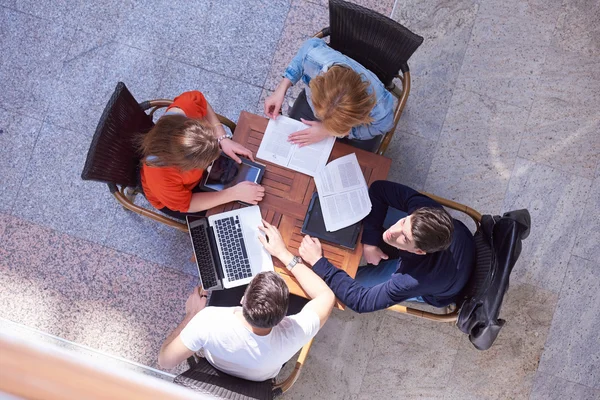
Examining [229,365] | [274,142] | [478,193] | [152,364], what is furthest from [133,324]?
[478,193]

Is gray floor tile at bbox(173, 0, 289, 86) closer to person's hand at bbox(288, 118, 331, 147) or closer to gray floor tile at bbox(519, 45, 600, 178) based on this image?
person's hand at bbox(288, 118, 331, 147)

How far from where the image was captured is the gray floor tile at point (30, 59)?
2.90m

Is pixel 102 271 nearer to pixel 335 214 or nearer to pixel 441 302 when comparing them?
pixel 335 214

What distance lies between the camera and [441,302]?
228cm

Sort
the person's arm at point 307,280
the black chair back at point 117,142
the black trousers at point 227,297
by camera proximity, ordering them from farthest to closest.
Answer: the black trousers at point 227,297 → the person's arm at point 307,280 → the black chair back at point 117,142

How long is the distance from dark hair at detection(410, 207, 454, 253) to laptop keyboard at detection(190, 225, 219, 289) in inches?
32.5

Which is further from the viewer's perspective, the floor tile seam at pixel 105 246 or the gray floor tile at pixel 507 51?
the gray floor tile at pixel 507 51

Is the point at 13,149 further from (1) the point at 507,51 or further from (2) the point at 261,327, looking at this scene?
(1) the point at 507,51

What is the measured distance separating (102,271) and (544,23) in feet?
9.18

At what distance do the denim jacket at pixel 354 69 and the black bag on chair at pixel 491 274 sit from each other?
594 mm

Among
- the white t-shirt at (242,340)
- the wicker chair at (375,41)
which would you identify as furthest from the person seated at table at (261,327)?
the wicker chair at (375,41)

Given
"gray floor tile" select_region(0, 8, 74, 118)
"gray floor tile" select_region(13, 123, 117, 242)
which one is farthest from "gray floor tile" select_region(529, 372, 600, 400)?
"gray floor tile" select_region(0, 8, 74, 118)

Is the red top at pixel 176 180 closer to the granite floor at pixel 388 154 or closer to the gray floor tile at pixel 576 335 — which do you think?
the granite floor at pixel 388 154

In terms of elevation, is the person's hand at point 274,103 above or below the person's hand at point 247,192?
above
